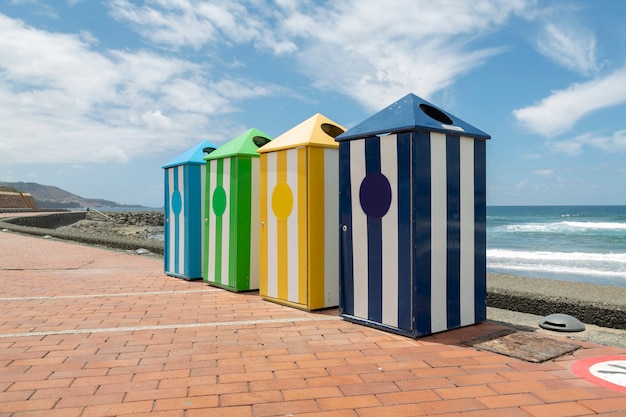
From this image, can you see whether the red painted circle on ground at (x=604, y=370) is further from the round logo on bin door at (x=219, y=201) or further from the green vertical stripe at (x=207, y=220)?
the green vertical stripe at (x=207, y=220)

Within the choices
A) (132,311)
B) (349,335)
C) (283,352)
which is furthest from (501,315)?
(132,311)

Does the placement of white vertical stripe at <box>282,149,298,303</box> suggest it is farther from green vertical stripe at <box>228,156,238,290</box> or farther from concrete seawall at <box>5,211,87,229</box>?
concrete seawall at <box>5,211,87,229</box>

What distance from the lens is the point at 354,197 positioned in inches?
196

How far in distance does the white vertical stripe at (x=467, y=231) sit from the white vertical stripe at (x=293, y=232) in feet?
5.86

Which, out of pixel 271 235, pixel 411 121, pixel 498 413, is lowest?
pixel 498 413

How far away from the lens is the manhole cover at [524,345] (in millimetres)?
3902

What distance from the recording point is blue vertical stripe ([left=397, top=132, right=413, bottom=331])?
441cm

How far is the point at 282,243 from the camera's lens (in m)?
5.82

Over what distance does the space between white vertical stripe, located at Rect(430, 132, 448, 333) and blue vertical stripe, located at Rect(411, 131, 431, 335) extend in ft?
0.19

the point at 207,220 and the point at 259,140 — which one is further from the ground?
the point at 259,140

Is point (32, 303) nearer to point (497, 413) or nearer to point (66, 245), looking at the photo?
point (497, 413)

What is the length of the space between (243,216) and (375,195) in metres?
2.41

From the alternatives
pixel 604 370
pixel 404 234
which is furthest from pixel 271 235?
pixel 604 370

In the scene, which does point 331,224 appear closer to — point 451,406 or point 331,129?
point 331,129
